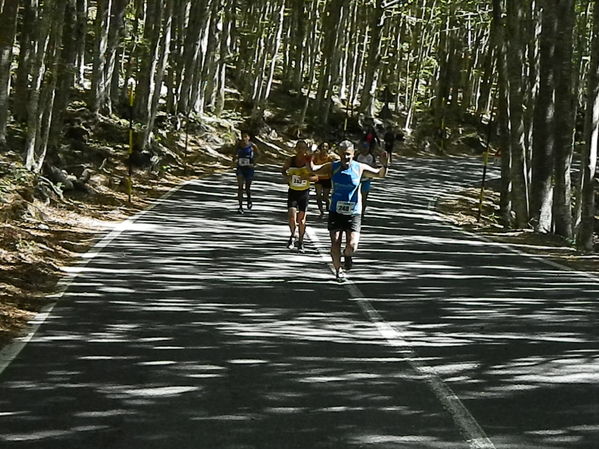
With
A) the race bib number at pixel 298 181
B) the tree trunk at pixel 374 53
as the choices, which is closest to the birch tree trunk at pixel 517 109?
the race bib number at pixel 298 181

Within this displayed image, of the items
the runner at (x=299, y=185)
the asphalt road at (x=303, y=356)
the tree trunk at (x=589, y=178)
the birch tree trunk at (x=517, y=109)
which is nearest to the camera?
the asphalt road at (x=303, y=356)

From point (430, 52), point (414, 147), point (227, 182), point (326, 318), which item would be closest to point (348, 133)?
point (414, 147)

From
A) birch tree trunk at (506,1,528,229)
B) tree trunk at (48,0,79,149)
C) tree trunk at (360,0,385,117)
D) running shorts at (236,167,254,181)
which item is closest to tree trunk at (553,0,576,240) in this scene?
birch tree trunk at (506,1,528,229)

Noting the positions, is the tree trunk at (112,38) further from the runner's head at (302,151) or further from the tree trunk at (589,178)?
the runner's head at (302,151)

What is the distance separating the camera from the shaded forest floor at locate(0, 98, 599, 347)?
1226 centimetres

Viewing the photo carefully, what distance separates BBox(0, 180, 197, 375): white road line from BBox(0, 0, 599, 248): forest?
2.45 meters

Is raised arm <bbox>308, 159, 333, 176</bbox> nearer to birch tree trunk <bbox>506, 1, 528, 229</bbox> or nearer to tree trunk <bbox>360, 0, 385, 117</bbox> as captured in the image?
birch tree trunk <bbox>506, 1, 528, 229</bbox>

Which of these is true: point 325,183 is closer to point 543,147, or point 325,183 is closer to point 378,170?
point 543,147

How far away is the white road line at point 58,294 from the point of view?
834cm

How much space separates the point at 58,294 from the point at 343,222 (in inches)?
164

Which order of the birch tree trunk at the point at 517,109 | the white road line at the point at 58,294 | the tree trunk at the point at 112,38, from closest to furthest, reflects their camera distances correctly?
the white road line at the point at 58,294 → the birch tree trunk at the point at 517,109 → the tree trunk at the point at 112,38

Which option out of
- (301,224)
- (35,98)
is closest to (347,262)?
(301,224)

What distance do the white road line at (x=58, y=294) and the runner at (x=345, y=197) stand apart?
367 cm

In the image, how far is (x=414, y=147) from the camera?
60656mm
